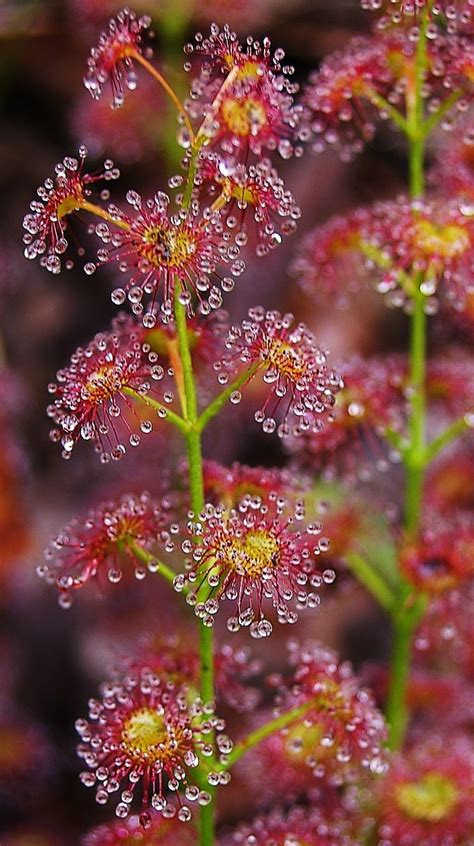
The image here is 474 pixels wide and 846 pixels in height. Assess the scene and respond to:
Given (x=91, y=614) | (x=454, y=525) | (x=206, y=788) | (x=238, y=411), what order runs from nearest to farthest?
(x=206, y=788) < (x=454, y=525) < (x=238, y=411) < (x=91, y=614)

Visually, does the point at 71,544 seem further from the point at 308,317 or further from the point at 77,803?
the point at 308,317

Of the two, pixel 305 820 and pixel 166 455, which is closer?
pixel 305 820

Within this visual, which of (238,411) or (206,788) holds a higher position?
(238,411)

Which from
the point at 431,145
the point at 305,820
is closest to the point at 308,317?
the point at 431,145

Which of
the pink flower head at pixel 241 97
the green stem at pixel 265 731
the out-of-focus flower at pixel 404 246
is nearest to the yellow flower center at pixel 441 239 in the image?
the out-of-focus flower at pixel 404 246

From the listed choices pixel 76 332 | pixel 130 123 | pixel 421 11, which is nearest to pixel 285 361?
pixel 421 11

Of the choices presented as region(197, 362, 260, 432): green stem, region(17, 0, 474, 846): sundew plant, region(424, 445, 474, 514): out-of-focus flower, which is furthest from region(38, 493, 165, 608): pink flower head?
region(424, 445, 474, 514): out-of-focus flower

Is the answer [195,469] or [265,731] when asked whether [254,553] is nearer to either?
[195,469]
